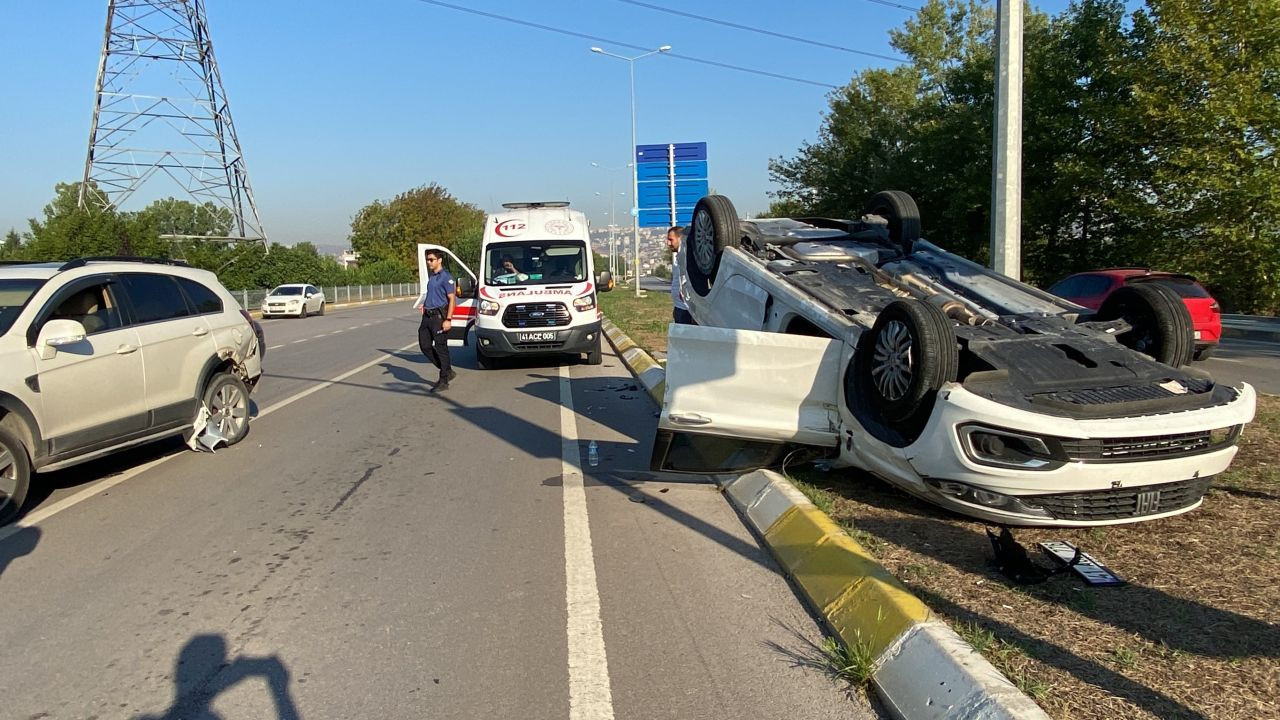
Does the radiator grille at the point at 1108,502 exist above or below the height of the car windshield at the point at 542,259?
below

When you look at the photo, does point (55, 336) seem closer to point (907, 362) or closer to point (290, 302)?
point (907, 362)

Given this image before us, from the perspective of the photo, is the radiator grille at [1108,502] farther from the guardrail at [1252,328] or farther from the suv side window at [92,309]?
the guardrail at [1252,328]

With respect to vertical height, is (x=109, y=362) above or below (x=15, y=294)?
below

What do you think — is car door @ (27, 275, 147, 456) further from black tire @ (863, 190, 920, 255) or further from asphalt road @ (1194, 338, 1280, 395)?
asphalt road @ (1194, 338, 1280, 395)

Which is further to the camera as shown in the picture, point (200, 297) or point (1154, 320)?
point (200, 297)

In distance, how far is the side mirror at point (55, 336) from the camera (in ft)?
19.4

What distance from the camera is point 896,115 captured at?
1406 inches

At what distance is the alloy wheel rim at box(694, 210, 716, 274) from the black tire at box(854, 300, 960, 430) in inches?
106

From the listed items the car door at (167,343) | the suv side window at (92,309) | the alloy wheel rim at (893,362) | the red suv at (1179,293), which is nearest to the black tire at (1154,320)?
the alloy wheel rim at (893,362)

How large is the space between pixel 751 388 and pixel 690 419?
1.49 ft

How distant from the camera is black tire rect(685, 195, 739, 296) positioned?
732cm

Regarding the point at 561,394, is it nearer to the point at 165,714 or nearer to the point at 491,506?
the point at 491,506

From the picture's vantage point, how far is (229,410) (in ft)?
26.8

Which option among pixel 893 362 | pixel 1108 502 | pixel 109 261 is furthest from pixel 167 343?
pixel 1108 502
